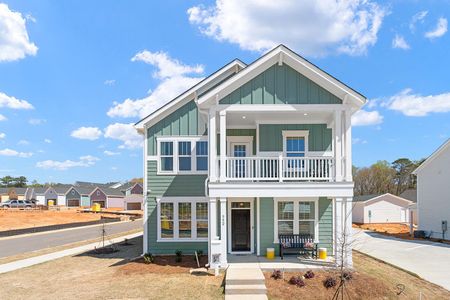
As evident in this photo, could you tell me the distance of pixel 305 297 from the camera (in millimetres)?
9992

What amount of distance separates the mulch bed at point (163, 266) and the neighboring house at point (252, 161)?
85 centimetres

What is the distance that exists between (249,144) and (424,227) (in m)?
20.2

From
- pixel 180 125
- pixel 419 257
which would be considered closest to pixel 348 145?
pixel 180 125

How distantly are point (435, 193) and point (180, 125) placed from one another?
2150 centimetres

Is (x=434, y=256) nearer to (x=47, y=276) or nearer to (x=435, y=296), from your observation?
(x=435, y=296)

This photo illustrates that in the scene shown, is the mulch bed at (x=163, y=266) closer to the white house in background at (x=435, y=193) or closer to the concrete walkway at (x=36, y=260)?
the concrete walkway at (x=36, y=260)

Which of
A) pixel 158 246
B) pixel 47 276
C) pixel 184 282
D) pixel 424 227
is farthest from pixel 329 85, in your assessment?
pixel 424 227

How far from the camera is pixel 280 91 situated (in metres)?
13.4

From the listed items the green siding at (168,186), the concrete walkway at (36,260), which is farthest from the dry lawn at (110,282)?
the green siding at (168,186)

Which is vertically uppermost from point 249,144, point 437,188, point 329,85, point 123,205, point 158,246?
point 329,85

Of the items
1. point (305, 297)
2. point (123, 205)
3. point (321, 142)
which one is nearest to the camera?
point (305, 297)

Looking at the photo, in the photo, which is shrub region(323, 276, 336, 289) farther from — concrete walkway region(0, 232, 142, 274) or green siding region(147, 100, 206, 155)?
concrete walkway region(0, 232, 142, 274)

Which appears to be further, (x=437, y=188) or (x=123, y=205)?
(x=123, y=205)

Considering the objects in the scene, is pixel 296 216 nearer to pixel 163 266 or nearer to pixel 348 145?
pixel 348 145
